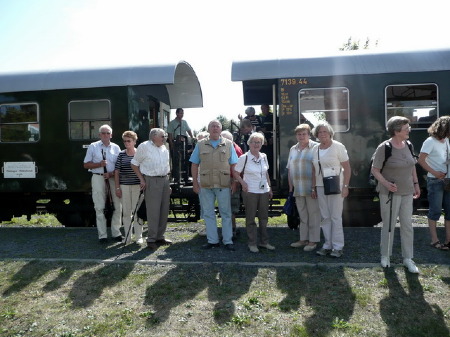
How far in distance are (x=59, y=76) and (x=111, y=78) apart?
1118mm

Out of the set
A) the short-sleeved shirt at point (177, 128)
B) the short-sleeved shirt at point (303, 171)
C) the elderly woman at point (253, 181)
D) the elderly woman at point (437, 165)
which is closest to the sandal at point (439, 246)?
the elderly woman at point (437, 165)

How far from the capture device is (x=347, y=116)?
729cm

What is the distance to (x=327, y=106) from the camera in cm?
736

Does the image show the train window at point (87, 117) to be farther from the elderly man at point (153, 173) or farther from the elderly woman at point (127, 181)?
the elderly man at point (153, 173)

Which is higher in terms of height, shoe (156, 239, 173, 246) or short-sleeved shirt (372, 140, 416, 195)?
short-sleeved shirt (372, 140, 416, 195)

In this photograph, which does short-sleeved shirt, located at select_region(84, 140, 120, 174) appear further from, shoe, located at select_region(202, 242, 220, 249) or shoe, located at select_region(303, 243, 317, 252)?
shoe, located at select_region(303, 243, 317, 252)

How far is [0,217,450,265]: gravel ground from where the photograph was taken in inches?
223

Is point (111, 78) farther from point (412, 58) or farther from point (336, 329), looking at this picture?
point (336, 329)

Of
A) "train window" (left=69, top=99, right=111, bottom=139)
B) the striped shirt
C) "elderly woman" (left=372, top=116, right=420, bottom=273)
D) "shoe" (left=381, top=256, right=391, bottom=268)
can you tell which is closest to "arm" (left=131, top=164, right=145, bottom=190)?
the striped shirt

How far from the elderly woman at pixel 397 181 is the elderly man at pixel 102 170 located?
4.15 m

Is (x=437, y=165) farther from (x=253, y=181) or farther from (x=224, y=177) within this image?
(x=224, y=177)

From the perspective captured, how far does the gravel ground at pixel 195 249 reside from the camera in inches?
223

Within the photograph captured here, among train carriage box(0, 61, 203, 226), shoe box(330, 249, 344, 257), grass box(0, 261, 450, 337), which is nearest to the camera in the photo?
grass box(0, 261, 450, 337)

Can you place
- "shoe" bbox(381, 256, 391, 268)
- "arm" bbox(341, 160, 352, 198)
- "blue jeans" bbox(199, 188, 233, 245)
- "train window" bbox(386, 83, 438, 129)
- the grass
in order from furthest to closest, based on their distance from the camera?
"train window" bbox(386, 83, 438, 129) → "blue jeans" bbox(199, 188, 233, 245) → "arm" bbox(341, 160, 352, 198) → "shoe" bbox(381, 256, 391, 268) → the grass
